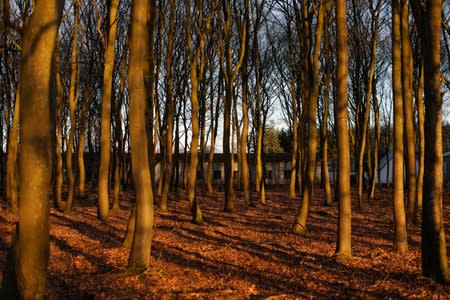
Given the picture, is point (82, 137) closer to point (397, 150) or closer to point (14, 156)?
point (14, 156)

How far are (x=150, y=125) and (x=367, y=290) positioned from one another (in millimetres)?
4535

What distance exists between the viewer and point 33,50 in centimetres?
454

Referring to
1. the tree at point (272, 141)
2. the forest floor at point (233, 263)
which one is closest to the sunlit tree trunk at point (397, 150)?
the forest floor at point (233, 263)

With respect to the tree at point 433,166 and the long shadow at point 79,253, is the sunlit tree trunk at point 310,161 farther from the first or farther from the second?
the long shadow at point 79,253

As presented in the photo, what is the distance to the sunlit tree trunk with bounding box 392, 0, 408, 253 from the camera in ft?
27.5

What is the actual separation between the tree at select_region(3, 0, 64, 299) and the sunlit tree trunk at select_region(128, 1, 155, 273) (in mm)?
2113

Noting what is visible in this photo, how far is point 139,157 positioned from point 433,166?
4.11 metres

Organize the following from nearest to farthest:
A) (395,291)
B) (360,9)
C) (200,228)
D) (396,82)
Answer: (395,291) < (396,82) < (200,228) < (360,9)

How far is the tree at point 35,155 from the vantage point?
4426 millimetres

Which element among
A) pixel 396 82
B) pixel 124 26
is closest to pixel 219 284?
pixel 396 82

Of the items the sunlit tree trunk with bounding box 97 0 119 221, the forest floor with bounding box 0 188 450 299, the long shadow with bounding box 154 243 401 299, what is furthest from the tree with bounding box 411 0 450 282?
the sunlit tree trunk with bounding box 97 0 119 221

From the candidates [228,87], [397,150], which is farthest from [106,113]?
[397,150]

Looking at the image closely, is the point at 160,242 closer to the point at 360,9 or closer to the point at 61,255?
the point at 61,255

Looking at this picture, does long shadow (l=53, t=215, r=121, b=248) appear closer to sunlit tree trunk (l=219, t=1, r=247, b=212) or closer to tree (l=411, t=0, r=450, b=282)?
sunlit tree trunk (l=219, t=1, r=247, b=212)
